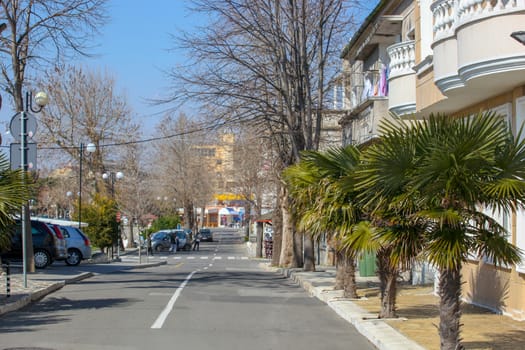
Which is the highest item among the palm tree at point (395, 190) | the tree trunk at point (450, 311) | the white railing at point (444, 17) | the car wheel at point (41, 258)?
the white railing at point (444, 17)

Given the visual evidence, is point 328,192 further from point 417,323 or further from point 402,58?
point 402,58

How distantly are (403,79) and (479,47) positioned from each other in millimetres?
6293

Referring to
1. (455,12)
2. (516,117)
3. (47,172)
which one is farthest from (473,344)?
(47,172)

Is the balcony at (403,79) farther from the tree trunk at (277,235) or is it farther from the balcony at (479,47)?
the tree trunk at (277,235)

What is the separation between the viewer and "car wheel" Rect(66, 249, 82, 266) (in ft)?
99.8

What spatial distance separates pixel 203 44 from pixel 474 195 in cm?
1714

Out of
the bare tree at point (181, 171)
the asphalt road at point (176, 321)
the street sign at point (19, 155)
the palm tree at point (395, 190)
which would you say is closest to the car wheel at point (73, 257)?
the asphalt road at point (176, 321)

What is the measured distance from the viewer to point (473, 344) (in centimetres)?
994

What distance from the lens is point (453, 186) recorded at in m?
7.87

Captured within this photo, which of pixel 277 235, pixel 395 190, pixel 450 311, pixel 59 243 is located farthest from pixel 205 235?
pixel 450 311

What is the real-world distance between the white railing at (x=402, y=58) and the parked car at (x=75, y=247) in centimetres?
1800

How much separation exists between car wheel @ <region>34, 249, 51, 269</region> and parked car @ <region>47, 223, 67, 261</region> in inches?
15.0

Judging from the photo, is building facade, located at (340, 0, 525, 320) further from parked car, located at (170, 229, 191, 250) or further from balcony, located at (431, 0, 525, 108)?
parked car, located at (170, 229, 191, 250)

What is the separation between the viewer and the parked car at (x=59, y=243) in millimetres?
27188
